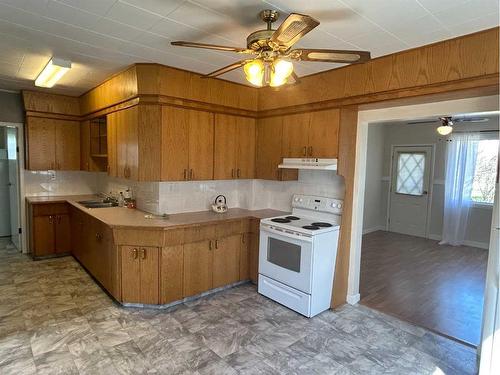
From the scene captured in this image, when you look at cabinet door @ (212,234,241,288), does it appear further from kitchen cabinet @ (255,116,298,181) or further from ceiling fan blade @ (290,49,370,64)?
ceiling fan blade @ (290,49,370,64)

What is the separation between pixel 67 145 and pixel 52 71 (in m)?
1.89

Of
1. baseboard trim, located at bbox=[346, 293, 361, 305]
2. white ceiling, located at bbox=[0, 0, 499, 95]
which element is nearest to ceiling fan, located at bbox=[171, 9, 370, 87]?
white ceiling, located at bbox=[0, 0, 499, 95]

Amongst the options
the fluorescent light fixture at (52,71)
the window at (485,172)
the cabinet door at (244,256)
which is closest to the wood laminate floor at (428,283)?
the window at (485,172)

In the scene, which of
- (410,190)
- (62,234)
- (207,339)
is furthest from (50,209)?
(410,190)

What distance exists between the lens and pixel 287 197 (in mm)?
4148

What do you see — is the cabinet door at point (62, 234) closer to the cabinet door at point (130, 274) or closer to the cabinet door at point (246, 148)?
the cabinet door at point (130, 274)

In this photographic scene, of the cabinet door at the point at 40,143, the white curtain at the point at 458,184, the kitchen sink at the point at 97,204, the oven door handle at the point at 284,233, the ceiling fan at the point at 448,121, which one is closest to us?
the oven door handle at the point at 284,233

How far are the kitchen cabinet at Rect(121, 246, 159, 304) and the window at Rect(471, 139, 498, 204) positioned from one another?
6.31 metres

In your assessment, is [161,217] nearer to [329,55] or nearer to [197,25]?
[197,25]

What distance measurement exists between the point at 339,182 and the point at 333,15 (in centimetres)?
188

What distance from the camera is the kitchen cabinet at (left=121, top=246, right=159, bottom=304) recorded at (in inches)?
122

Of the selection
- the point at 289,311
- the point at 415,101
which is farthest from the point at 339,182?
the point at 289,311

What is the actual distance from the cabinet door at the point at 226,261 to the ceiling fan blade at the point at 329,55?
2312mm

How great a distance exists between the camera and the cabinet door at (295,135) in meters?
3.52
